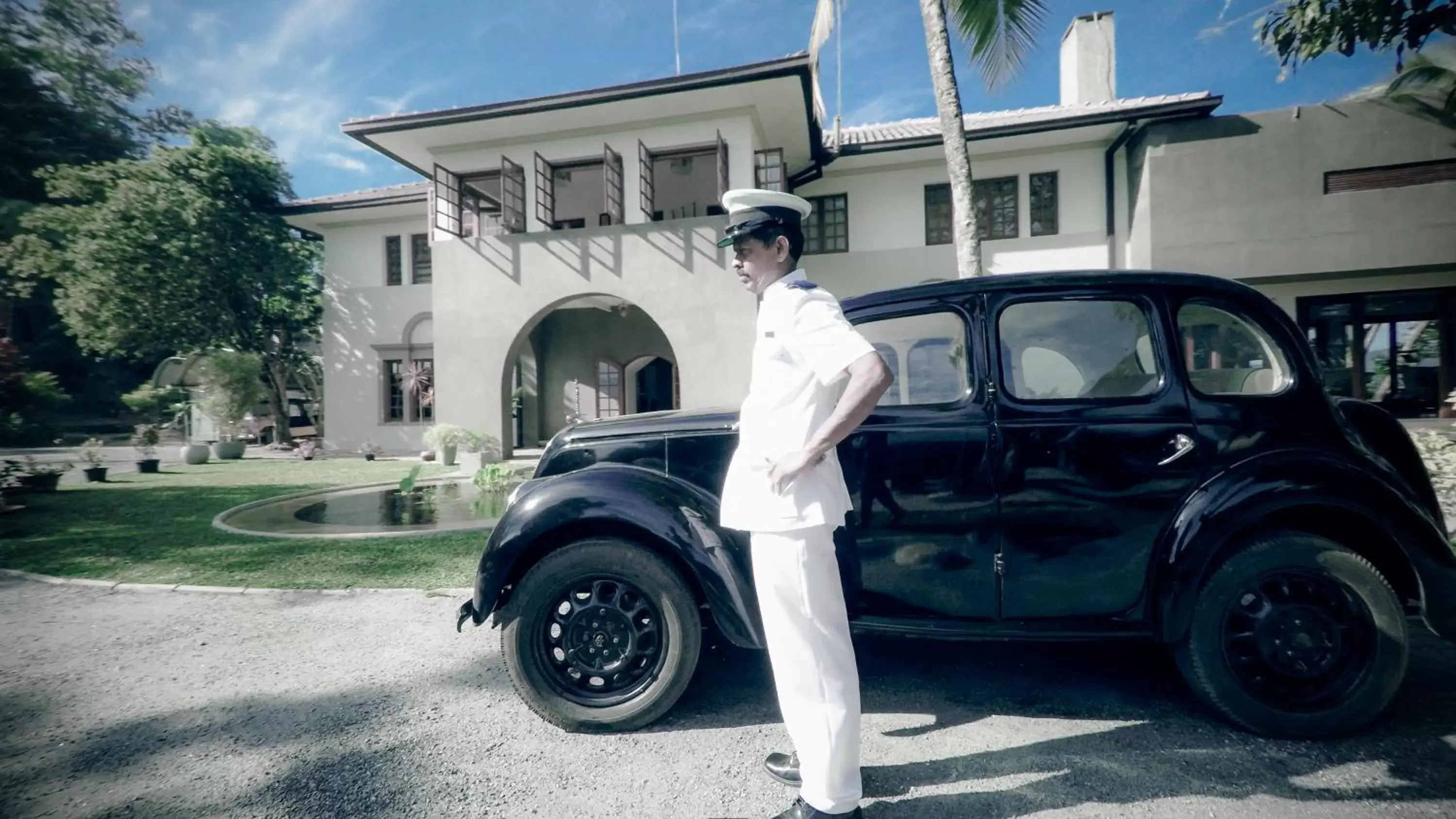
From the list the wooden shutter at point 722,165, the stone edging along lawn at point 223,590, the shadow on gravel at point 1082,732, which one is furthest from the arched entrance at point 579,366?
the shadow on gravel at point 1082,732

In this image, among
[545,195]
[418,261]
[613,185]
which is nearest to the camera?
[613,185]

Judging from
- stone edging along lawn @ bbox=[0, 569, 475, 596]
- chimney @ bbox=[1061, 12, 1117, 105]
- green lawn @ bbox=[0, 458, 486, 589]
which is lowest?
stone edging along lawn @ bbox=[0, 569, 475, 596]

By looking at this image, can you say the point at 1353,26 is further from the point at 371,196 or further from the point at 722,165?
the point at 371,196

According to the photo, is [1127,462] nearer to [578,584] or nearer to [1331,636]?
[1331,636]

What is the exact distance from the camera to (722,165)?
40.1ft

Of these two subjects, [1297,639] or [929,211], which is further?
[929,211]

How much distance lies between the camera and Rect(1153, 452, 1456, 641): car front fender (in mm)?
2449

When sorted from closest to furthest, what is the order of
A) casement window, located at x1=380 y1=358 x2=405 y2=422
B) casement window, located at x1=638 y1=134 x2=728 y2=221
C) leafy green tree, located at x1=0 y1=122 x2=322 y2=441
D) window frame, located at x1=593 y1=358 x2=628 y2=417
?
→ casement window, located at x1=638 y1=134 x2=728 y2=221 < leafy green tree, located at x1=0 y1=122 x2=322 y2=441 < window frame, located at x1=593 y1=358 x2=628 y2=417 < casement window, located at x1=380 y1=358 x2=405 y2=422

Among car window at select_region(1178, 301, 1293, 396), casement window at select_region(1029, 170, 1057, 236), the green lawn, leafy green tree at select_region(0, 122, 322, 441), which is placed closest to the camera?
car window at select_region(1178, 301, 1293, 396)

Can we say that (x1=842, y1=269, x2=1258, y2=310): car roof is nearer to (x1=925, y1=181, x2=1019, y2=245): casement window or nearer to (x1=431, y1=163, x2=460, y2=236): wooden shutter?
(x1=925, y1=181, x2=1019, y2=245): casement window

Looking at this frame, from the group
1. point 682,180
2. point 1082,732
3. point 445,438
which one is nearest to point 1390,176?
point 682,180

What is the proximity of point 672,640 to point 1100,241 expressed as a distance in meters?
15.3

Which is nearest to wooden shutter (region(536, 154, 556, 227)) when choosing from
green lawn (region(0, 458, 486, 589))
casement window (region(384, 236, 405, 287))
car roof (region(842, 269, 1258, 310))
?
green lawn (region(0, 458, 486, 589))

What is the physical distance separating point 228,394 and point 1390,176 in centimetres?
2723
